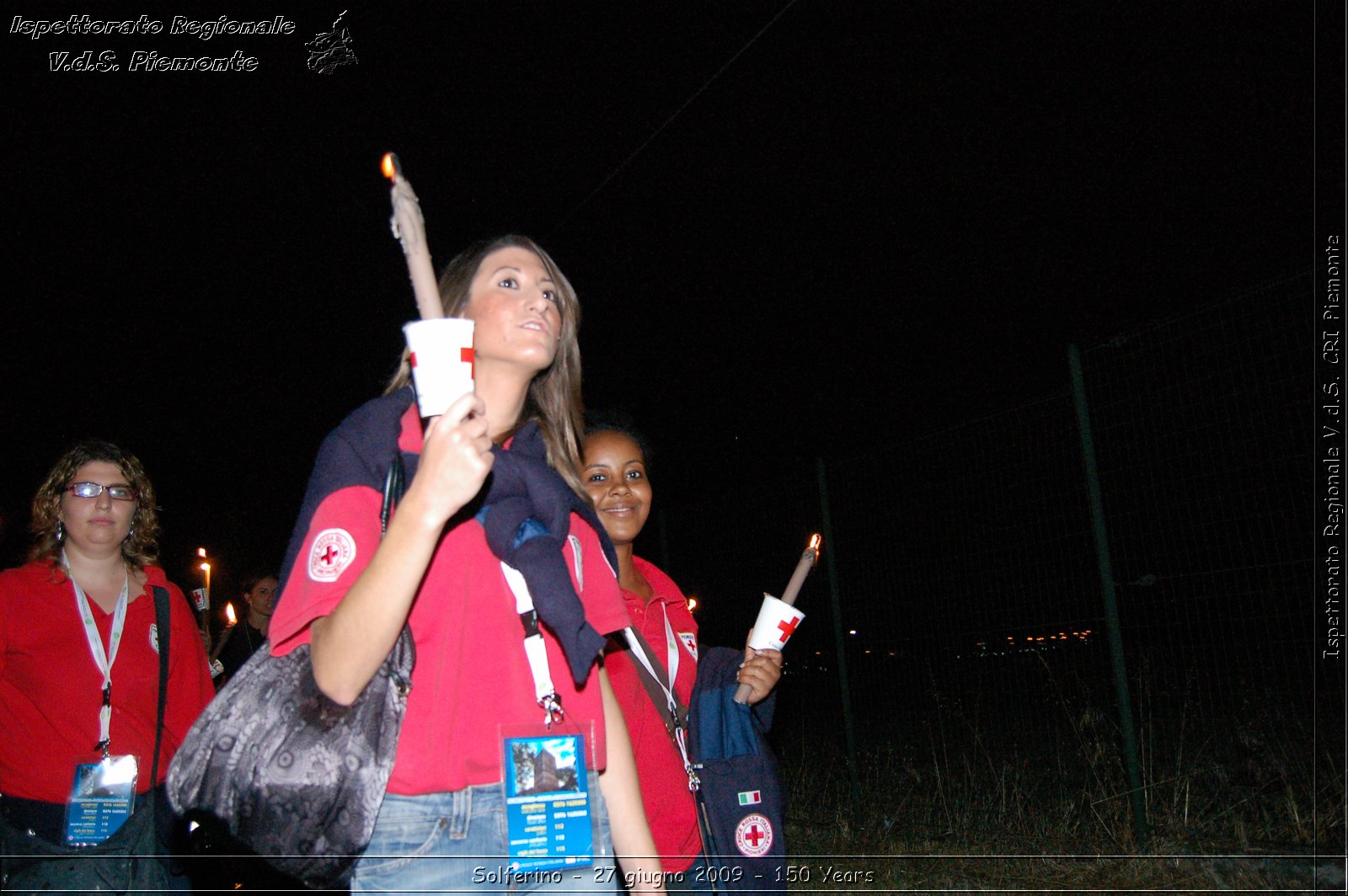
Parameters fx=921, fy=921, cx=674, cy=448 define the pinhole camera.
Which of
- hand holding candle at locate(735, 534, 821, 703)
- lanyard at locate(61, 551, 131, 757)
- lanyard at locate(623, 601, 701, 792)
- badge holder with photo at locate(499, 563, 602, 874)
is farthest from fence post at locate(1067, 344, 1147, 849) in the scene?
lanyard at locate(61, 551, 131, 757)

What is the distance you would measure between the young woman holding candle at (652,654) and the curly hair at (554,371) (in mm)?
151

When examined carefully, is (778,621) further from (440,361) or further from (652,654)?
(440,361)

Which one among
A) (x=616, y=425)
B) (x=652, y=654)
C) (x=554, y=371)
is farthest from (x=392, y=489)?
(x=616, y=425)

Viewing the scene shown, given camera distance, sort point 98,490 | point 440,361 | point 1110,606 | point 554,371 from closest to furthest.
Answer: point 440,361 → point 554,371 → point 98,490 → point 1110,606

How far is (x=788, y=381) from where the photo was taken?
39.3 m

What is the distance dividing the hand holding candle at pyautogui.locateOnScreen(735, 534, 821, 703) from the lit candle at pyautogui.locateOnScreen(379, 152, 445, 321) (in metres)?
2.10

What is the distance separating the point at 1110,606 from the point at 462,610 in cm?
507

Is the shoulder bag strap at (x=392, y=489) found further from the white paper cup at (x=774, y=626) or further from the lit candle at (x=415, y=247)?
the white paper cup at (x=774, y=626)

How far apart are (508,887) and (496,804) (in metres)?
0.15

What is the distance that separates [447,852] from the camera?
5.38 feet

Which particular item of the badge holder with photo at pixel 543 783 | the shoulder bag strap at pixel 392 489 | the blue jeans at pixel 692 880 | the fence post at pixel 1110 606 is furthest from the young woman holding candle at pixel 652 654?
the fence post at pixel 1110 606

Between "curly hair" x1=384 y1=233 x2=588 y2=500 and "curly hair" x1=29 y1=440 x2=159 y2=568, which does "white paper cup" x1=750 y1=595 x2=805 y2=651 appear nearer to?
"curly hair" x1=384 y1=233 x2=588 y2=500

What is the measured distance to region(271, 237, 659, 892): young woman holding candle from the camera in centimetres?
152

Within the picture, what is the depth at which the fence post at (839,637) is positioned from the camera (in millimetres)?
7488
